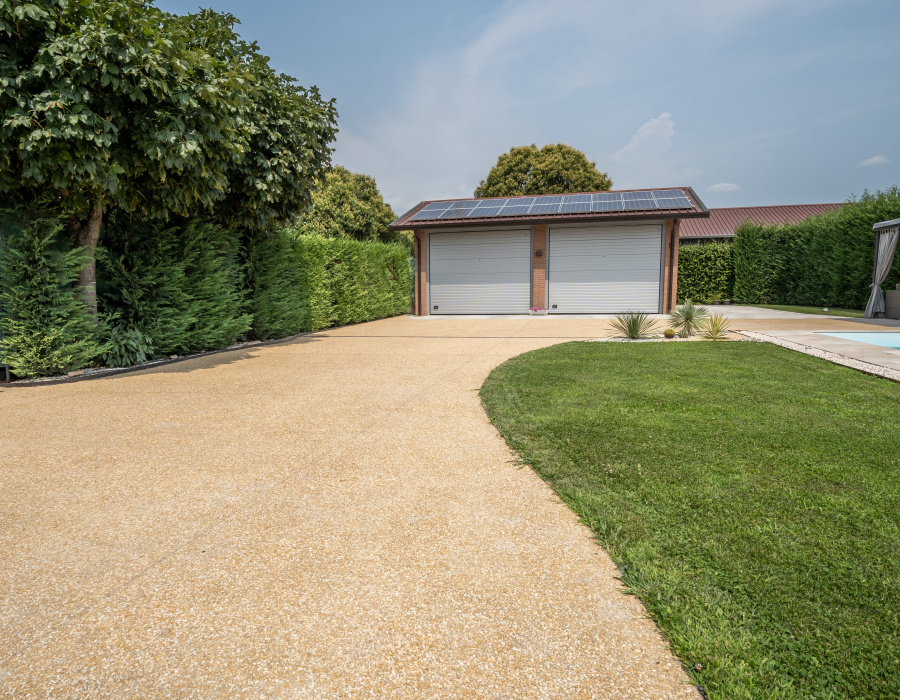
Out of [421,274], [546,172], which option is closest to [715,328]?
[421,274]

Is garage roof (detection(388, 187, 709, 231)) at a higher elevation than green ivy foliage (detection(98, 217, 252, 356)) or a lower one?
higher

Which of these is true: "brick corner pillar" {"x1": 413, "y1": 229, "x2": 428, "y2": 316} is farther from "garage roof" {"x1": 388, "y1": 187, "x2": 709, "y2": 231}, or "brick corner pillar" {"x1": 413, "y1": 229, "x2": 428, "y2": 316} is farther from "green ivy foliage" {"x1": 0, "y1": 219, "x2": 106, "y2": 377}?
"green ivy foliage" {"x1": 0, "y1": 219, "x2": 106, "y2": 377}

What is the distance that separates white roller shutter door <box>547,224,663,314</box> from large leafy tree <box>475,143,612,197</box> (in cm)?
1777

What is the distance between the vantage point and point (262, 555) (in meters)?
2.39

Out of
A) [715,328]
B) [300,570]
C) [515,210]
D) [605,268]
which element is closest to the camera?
[300,570]

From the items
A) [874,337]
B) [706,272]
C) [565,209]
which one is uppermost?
[565,209]

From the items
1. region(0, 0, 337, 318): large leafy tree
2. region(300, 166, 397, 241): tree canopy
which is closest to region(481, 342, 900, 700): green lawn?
region(0, 0, 337, 318): large leafy tree

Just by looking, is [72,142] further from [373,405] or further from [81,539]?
[81,539]

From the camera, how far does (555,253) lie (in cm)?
1798

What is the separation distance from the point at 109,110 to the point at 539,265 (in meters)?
13.9

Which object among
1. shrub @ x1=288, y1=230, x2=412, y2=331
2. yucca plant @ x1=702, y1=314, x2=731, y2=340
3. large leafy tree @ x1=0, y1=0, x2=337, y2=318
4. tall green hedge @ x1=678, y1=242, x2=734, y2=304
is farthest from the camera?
tall green hedge @ x1=678, y1=242, x2=734, y2=304

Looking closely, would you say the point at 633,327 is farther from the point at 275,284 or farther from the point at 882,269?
the point at 882,269

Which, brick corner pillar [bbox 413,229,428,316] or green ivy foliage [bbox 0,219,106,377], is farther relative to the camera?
brick corner pillar [bbox 413,229,428,316]

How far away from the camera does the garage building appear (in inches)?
676
